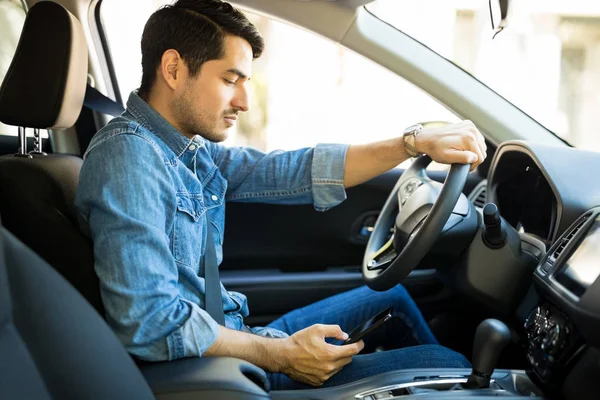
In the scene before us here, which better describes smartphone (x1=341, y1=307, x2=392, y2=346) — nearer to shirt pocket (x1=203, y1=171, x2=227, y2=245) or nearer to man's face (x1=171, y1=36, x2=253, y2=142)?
shirt pocket (x1=203, y1=171, x2=227, y2=245)

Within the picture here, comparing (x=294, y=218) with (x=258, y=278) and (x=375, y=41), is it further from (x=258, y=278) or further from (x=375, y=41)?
(x=375, y=41)

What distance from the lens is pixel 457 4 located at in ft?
12.7

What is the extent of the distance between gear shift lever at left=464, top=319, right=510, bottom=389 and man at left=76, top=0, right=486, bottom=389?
148 mm

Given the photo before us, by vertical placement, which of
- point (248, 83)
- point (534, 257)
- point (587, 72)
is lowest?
point (587, 72)

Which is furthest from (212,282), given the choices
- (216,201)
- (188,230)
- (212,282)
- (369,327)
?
(369,327)

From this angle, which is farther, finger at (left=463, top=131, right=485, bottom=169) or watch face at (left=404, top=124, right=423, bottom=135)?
watch face at (left=404, top=124, right=423, bottom=135)

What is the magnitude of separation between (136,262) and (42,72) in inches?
18.3

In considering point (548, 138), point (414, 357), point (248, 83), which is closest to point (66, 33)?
point (248, 83)

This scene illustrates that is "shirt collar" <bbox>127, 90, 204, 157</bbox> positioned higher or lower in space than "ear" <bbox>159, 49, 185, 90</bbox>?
lower

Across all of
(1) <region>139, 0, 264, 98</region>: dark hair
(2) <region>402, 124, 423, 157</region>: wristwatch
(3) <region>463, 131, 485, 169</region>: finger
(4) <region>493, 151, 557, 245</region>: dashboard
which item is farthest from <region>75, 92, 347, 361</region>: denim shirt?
(4) <region>493, 151, 557, 245</region>: dashboard

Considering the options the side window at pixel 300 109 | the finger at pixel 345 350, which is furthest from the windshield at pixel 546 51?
the finger at pixel 345 350

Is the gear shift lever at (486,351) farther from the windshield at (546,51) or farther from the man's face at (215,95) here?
the windshield at (546,51)

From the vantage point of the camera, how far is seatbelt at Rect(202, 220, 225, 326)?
145cm

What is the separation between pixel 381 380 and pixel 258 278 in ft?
2.82
